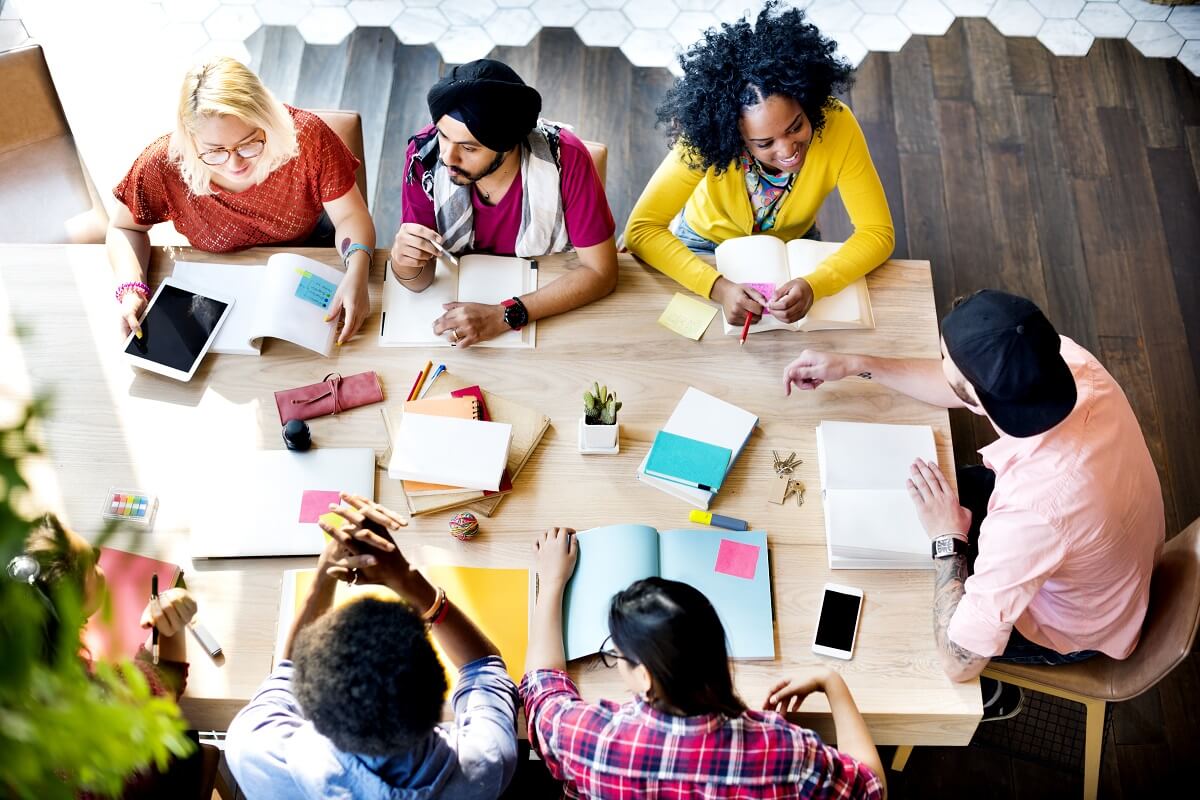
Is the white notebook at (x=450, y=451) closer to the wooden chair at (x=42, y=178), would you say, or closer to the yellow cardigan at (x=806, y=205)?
the yellow cardigan at (x=806, y=205)

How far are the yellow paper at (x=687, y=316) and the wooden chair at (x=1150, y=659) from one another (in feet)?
3.13

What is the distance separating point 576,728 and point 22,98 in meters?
2.19

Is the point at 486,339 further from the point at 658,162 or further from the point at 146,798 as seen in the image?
the point at 658,162

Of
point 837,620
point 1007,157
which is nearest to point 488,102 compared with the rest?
point 837,620

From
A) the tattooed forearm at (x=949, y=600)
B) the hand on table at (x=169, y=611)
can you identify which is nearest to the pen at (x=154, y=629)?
the hand on table at (x=169, y=611)

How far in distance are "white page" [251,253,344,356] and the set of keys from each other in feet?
3.26

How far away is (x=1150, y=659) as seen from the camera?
5.85 feet

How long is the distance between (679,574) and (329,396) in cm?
82

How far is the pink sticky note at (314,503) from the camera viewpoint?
1.83m

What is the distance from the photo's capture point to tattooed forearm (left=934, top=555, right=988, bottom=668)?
1627mm

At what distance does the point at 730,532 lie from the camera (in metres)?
1.82

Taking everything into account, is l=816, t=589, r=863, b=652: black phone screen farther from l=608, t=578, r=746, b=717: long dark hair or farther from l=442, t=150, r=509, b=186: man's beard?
l=442, t=150, r=509, b=186: man's beard

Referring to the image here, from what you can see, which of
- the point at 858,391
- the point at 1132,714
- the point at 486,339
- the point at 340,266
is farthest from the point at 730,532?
the point at 1132,714

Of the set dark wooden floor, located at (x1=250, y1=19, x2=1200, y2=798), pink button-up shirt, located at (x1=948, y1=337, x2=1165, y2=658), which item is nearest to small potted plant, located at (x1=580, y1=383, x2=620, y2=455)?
pink button-up shirt, located at (x1=948, y1=337, x2=1165, y2=658)
